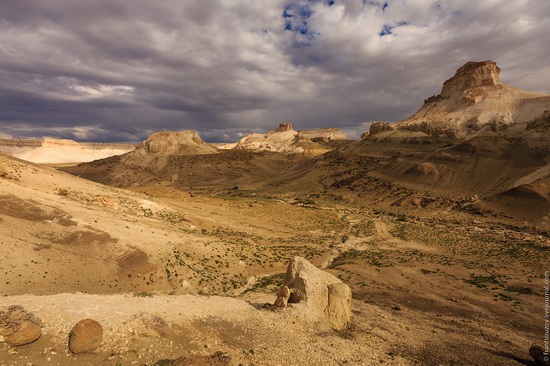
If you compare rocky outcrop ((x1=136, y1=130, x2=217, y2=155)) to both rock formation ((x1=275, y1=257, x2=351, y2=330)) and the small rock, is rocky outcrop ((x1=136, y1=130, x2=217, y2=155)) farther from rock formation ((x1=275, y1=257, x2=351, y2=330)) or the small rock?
rock formation ((x1=275, y1=257, x2=351, y2=330))

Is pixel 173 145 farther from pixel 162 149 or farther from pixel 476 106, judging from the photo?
pixel 476 106

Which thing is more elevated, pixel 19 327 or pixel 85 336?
pixel 19 327

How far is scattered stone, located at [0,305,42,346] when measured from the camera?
29.4 ft

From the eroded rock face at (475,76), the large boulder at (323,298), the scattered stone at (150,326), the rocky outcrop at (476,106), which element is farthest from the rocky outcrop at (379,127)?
the scattered stone at (150,326)

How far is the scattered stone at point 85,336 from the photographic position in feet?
30.5

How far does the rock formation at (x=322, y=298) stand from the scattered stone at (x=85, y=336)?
791cm

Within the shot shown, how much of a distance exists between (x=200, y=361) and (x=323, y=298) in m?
7.09

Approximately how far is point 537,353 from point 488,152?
83.7 m

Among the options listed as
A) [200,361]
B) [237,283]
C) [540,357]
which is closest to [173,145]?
[237,283]

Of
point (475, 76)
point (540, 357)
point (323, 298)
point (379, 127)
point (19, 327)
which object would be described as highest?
point (475, 76)

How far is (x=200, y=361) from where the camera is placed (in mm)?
9680

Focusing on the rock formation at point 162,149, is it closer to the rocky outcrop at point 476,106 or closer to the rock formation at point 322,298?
the rocky outcrop at point 476,106

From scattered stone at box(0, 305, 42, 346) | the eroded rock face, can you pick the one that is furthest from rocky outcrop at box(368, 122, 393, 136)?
scattered stone at box(0, 305, 42, 346)

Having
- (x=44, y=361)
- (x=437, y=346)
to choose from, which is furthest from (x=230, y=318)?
(x=437, y=346)
